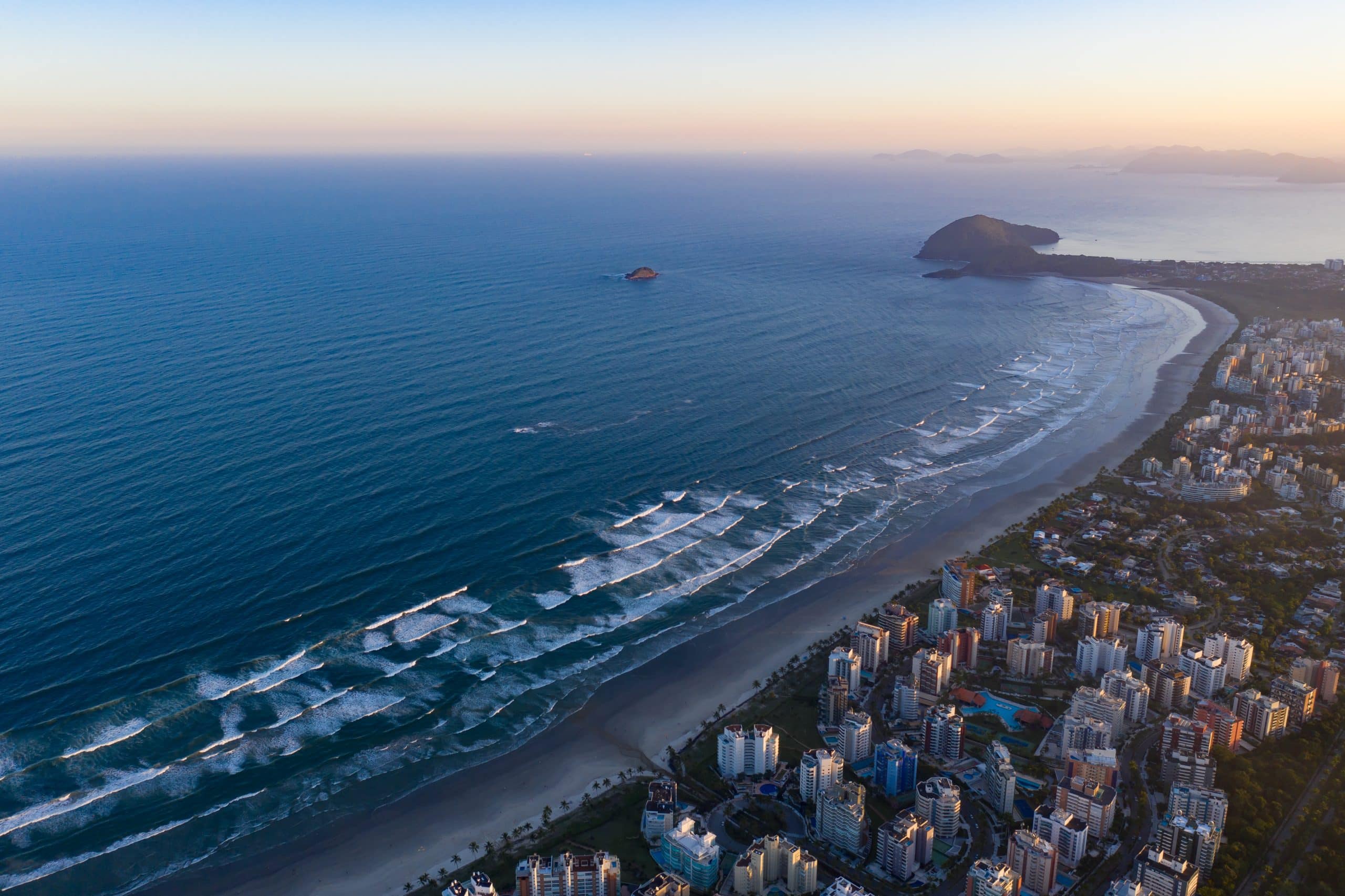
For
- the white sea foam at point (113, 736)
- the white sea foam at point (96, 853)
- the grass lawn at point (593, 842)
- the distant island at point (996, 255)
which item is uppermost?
the distant island at point (996, 255)

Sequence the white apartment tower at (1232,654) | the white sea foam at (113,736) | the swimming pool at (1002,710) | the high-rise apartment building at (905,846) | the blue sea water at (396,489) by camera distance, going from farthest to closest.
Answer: the white apartment tower at (1232,654), the swimming pool at (1002,710), the blue sea water at (396,489), the white sea foam at (113,736), the high-rise apartment building at (905,846)

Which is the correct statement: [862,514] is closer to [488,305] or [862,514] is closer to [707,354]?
[707,354]

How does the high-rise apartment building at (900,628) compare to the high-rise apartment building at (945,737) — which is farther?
the high-rise apartment building at (900,628)

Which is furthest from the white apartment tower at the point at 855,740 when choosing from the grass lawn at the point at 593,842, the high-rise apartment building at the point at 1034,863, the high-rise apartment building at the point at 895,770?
the grass lawn at the point at 593,842

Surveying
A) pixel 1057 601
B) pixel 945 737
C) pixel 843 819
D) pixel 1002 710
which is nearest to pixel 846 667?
pixel 945 737

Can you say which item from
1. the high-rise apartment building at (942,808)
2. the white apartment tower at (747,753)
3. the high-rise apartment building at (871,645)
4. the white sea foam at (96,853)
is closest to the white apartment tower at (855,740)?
the white apartment tower at (747,753)

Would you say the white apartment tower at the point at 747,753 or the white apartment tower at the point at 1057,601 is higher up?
the white apartment tower at the point at 1057,601

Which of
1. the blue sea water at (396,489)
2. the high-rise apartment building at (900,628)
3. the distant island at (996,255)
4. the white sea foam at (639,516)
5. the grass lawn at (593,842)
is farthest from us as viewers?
the distant island at (996,255)

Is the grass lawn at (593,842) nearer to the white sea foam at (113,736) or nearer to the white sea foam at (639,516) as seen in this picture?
the white sea foam at (113,736)
